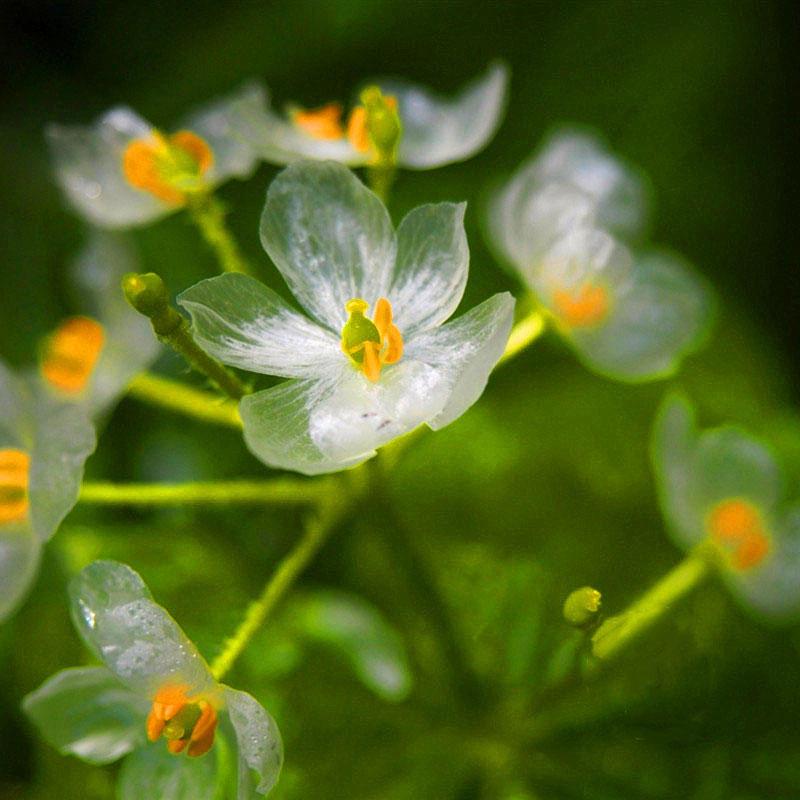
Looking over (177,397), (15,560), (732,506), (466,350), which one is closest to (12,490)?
(15,560)

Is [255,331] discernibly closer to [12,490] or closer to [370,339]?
[370,339]

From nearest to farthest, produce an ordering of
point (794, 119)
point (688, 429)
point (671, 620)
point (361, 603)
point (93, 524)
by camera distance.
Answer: point (688, 429) → point (671, 620) → point (361, 603) → point (93, 524) → point (794, 119)

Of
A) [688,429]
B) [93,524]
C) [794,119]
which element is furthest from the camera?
[794,119]

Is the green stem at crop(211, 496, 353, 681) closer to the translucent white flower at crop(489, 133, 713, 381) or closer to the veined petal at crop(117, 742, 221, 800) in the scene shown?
the veined petal at crop(117, 742, 221, 800)

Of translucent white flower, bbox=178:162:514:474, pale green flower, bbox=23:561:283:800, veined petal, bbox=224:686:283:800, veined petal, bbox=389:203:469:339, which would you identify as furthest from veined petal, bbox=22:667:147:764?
veined petal, bbox=389:203:469:339

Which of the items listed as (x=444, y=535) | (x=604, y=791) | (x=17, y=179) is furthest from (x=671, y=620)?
(x=17, y=179)

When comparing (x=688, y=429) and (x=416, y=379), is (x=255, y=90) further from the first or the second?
(x=688, y=429)
